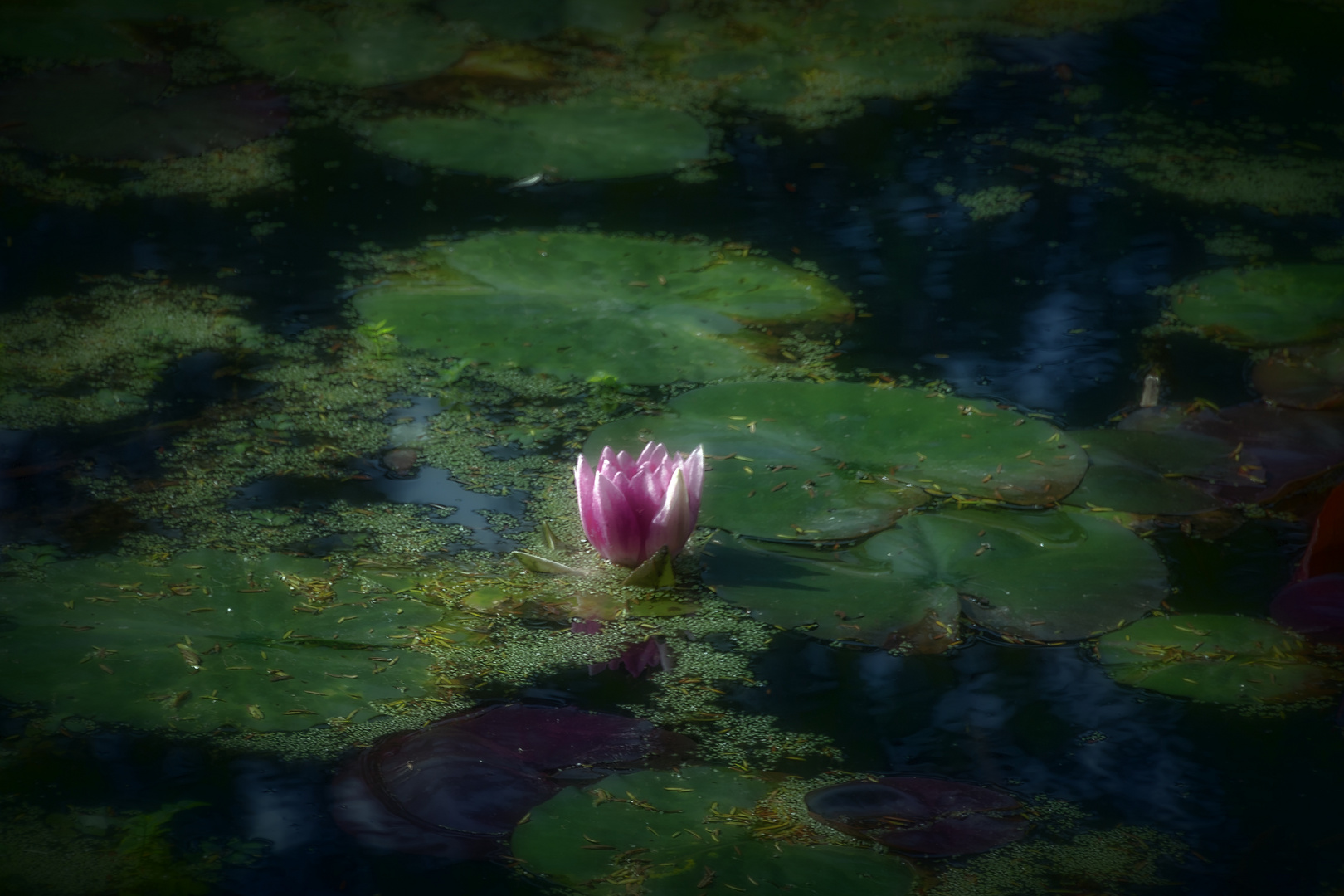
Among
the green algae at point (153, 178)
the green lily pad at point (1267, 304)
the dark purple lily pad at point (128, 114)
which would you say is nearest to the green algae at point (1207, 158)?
the green lily pad at point (1267, 304)

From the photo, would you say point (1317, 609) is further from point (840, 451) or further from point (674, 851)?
point (674, 851)

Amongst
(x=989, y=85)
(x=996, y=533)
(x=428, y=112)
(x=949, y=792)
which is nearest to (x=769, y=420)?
(x=996, y=533)

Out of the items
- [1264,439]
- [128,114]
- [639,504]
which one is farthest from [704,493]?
[128,114]

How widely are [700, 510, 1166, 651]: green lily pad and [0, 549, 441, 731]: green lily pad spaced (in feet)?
1.48

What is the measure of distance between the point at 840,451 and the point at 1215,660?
2.00 ft

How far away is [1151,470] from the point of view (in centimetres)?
177

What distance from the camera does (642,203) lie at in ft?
9.20

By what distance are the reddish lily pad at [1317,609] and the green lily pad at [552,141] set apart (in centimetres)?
193

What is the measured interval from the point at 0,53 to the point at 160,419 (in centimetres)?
226

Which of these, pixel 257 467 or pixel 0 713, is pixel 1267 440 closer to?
pixel 257 467

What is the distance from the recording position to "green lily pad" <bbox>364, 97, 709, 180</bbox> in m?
2.95

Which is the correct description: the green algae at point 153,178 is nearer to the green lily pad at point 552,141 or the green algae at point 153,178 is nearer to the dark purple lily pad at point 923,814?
the green lily pad at point 552,141

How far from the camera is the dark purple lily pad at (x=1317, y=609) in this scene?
1446 mm

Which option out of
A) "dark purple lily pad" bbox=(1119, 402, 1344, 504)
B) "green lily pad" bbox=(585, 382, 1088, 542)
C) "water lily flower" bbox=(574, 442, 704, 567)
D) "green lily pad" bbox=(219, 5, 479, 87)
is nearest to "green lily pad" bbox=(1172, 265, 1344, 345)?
"dark purple lily pad" bbox=(1119, 402, 1344, 504)
